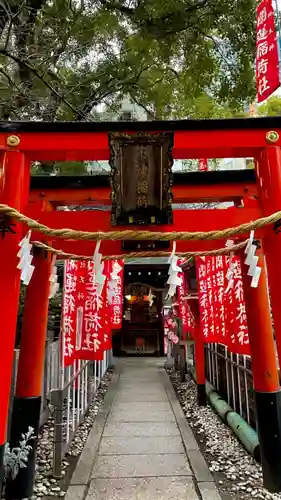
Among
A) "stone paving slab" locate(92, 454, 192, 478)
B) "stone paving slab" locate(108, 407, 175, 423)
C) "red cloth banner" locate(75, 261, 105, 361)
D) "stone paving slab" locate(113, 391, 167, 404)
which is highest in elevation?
"red cloth banner" locate(75, 261, 105, 361)

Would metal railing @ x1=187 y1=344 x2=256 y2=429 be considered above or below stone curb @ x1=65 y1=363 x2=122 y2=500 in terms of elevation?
above

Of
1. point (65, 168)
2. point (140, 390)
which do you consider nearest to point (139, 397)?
point (140, 390)

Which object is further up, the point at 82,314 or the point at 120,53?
the point at 120,53

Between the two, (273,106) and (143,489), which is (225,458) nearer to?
(143,489)

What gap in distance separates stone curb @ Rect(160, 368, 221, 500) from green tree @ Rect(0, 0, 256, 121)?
20.9 ft

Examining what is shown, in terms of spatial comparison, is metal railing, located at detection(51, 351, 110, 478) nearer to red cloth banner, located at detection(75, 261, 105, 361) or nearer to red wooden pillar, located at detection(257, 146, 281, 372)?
red cloth banner, located at detection(75, 261, 105, 361)

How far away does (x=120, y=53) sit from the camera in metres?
7.81

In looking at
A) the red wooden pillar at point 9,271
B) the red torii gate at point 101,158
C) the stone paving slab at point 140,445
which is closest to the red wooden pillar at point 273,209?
the red torii gate at point 101,158

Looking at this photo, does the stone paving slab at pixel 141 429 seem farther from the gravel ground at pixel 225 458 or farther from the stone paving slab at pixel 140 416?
the gravel ground at pixel 225 458

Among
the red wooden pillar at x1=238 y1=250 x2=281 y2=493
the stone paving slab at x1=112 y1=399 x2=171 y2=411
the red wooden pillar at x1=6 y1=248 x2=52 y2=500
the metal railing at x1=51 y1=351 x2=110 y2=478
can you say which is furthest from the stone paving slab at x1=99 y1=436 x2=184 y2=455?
the stone paving slab at x1=112 y1=399 x2=171 y2=411

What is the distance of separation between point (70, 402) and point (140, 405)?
2433 millimetres

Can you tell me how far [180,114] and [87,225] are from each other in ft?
25.4

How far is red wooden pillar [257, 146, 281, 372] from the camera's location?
8.71 ft

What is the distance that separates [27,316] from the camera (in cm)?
435
